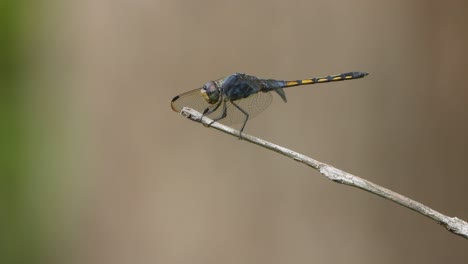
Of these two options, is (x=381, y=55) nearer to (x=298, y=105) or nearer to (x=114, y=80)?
(x=298, y=105)

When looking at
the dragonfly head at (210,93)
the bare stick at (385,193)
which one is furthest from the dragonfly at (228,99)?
the bare stick at (385,193)

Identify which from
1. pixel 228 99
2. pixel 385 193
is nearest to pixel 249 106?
pixel 228 99

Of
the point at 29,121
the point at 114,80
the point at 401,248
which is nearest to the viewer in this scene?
the point at 401,248

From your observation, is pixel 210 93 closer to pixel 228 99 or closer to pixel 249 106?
pixel 228 99

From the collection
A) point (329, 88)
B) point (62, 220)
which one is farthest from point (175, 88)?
point (62, 220)

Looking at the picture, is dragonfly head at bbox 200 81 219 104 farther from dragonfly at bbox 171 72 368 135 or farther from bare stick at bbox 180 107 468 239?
bare stick at bbox 180 107 468 239

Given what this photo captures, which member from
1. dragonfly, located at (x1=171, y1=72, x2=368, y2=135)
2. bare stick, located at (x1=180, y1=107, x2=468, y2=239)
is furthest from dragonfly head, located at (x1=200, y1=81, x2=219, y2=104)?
bare stick, located at (x1=180, y1=107, x2=468, y2=239)
